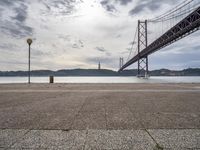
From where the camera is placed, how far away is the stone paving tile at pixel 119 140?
9.73ft

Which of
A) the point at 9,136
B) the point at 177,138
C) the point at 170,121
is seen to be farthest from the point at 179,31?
the point at 9,136

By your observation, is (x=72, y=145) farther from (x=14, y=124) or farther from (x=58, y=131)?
(x=14, y=124)

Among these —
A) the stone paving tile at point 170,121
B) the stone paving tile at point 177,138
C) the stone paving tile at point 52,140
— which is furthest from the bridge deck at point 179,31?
the stone paving tile at point 52,140

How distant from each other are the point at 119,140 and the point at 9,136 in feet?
6.28

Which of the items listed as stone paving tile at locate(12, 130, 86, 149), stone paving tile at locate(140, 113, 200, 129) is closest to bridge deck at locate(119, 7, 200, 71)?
stone paving tile at locate(140, 113, 200, 129)

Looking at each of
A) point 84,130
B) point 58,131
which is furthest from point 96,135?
point 58,131

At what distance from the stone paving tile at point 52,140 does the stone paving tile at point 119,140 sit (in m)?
0.17

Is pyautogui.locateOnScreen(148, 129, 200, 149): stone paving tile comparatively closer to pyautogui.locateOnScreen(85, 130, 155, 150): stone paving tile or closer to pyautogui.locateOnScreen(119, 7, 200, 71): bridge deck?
pyautogui.locateOnScreen(85, 130, 155, 150): stone paving tile

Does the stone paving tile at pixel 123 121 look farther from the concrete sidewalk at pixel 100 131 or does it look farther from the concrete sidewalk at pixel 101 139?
the concrete sidewalk at pixel 101 139

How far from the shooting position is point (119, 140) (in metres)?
3.22

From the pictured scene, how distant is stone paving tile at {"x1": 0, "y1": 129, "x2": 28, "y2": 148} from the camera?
3049 mm

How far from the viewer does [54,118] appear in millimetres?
4766

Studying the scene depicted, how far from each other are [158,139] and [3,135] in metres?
2.70

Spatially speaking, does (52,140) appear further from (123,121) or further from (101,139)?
(123,121)
